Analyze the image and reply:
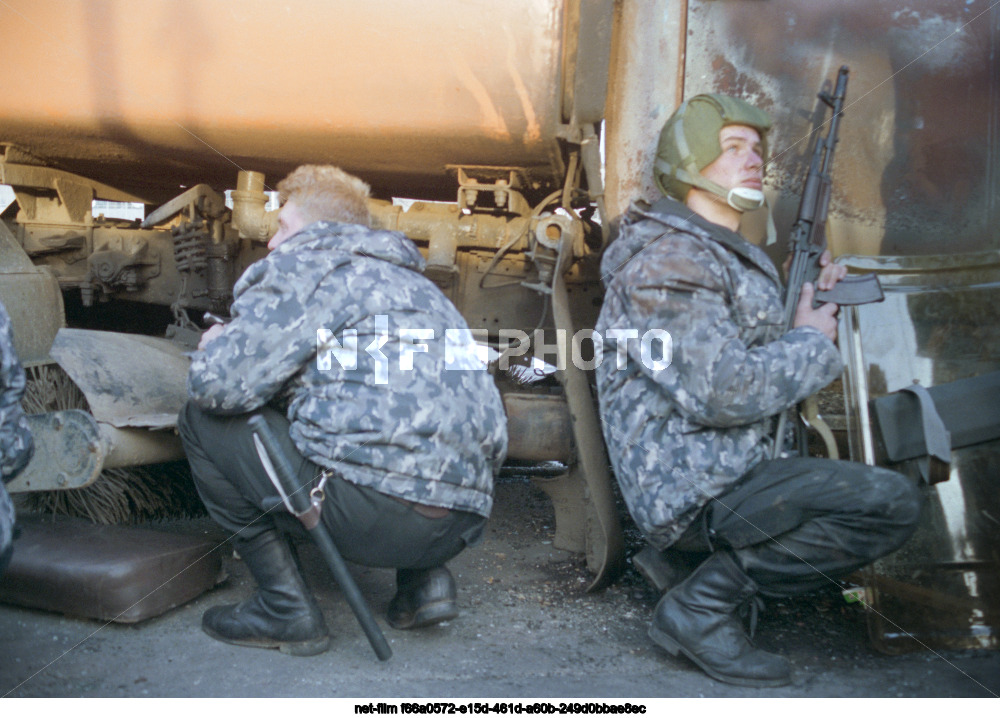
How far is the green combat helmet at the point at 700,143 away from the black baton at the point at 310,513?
1.41 m

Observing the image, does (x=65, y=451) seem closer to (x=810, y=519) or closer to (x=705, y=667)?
(x=705, y=667)

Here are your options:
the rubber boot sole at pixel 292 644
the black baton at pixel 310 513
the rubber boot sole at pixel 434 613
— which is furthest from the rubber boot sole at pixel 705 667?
the rubber boot sole at pixel 292 644

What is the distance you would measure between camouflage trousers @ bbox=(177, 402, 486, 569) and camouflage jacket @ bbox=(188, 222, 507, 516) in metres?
0.05

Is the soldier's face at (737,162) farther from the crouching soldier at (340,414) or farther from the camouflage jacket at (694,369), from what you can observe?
the crouching soldier at (340,414)

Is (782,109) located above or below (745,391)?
above

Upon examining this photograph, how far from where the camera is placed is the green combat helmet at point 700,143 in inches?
99.5

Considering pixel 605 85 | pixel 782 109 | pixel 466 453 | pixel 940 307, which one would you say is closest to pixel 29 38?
pixel 605 85

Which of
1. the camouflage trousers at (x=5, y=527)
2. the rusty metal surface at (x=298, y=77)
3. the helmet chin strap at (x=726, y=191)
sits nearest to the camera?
the camouflage trousers at (x=5, y=527)

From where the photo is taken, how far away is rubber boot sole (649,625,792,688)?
6.99ft

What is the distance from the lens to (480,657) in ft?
7.45

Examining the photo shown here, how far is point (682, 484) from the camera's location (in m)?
2.21

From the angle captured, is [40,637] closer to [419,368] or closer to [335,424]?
[335,424]

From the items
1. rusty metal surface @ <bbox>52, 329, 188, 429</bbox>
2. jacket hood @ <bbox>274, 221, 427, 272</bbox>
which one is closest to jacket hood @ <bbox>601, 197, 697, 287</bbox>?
jacket hood @ <bbox>274, 221, 427, 272</bbox>

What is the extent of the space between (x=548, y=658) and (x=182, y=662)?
93cm
